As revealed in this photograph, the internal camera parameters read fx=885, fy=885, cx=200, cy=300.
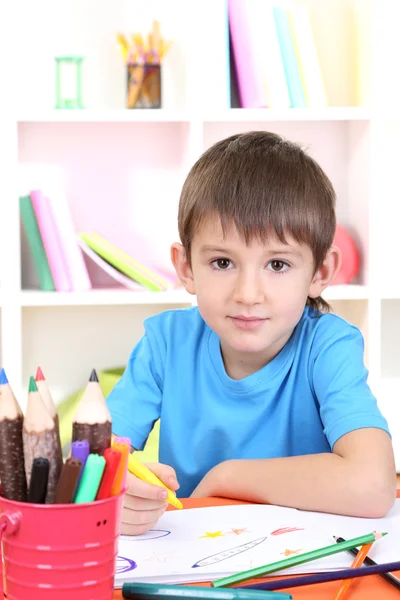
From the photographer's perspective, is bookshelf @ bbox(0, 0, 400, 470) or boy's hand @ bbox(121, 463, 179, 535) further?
bookshelf @ bbox(0, 0, 400, 470)

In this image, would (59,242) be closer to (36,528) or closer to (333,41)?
(333,41)

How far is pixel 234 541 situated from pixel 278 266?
0.42 meters

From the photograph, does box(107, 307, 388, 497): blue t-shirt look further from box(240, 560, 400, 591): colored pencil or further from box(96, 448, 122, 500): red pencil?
box(96, 448, 122, 500): red pencil

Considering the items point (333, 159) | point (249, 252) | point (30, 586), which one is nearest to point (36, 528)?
point (30, 586)

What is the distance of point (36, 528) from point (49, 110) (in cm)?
222

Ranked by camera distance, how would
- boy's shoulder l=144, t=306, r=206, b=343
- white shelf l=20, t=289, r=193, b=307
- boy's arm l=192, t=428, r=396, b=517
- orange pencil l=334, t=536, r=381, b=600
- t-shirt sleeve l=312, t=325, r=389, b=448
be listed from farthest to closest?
white shelf l=20, t=289, r=193, b=307
boy's shoulder l=144, t=306, r=206, b=343
t-shirt sleeve l=312, t=325, r=389, b=448
boy's arm l=192, t=428, r=396, b=517
orange pencil l=334, t=536, r=381, b=600

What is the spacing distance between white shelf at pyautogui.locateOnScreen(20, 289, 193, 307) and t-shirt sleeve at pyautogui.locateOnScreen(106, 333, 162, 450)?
4.20 ft

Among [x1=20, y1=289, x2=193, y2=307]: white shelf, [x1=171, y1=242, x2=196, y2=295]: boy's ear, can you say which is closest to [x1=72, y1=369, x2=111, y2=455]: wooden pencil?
[x1=171, y1=242, x2=196, y2=295]: boy's ear

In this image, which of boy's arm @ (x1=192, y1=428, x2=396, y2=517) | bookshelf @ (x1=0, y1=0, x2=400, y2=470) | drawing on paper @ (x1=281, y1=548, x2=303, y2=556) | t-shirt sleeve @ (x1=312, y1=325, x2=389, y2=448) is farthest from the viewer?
bookshelf @ (x1=0, y1=0, x2=400, y2=470)

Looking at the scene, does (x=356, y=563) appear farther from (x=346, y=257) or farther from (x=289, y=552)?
(x=346, y=257)

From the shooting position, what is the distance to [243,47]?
8.52 ft

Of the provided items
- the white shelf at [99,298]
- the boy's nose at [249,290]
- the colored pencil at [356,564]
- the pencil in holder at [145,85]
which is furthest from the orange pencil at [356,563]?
the pencil in holder at [145,85]

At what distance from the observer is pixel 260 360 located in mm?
1271

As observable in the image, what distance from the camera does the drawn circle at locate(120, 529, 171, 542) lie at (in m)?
0.85
